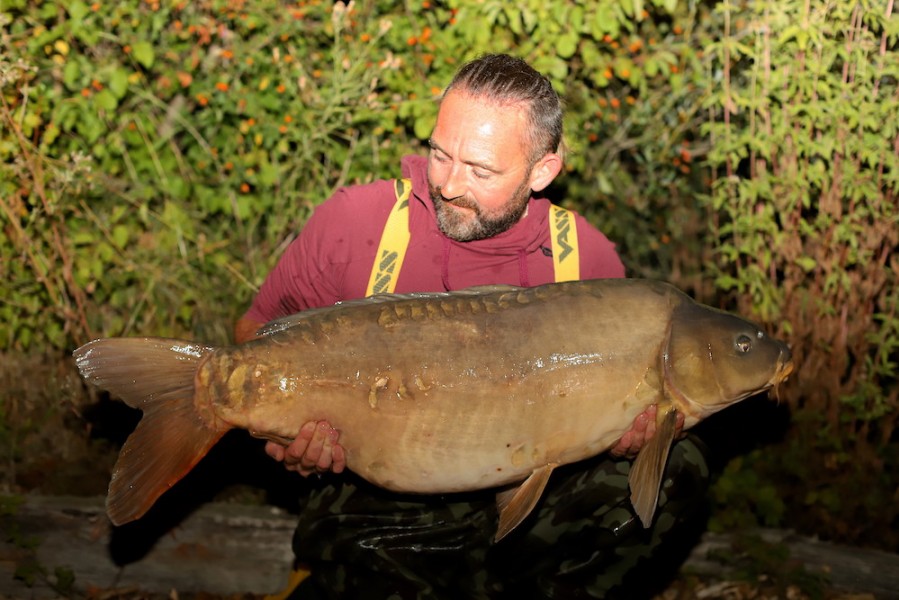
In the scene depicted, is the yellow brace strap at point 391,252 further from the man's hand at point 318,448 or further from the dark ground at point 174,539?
the dark ground at point 174,539

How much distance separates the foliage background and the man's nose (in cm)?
132

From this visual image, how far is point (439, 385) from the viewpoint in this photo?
A: 3.01 metres

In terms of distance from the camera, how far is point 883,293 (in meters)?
4.30

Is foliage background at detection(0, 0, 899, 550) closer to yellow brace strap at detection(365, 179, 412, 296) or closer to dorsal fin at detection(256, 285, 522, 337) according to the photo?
yellow brace strap at detection(365, 179, 412, 296)

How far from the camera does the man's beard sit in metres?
3.45

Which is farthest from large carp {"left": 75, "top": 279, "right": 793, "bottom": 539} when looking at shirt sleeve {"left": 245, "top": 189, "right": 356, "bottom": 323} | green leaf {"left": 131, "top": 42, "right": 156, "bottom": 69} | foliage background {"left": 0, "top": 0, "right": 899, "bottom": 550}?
green leaf {"left": 131, "top": 42, "right": 156, "bottom": 69}

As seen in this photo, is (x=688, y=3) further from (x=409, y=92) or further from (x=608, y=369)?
(x=608, y=369)

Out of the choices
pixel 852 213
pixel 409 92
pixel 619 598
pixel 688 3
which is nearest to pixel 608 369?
pixel 619 598

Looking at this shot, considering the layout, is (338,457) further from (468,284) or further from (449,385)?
(468,284)

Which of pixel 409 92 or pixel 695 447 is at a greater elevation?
pixel 409 92

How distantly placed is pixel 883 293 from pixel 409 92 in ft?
7.37

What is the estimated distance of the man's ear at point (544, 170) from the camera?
11.7 feet

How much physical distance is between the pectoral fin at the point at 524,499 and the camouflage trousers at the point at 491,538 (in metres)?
0.44

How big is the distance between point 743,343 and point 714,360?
0.35 feet
